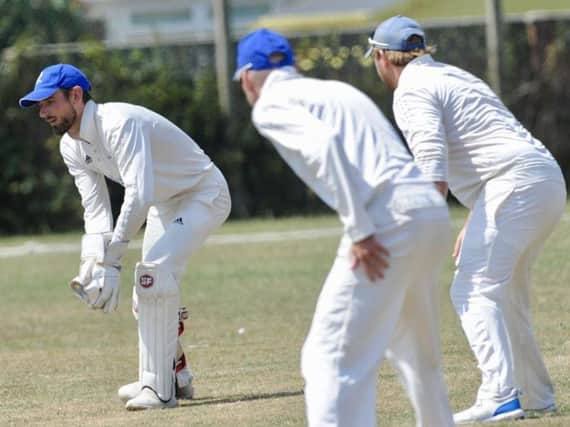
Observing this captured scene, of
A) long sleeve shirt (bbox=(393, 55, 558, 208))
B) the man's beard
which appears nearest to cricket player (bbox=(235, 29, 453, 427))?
long sleeve shirt (bbox=(393, 55, 558, 208))

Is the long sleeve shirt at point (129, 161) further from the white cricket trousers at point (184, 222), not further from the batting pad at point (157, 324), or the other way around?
the batting pad at point (157, 324)

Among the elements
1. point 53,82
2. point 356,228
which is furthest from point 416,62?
point 53,82

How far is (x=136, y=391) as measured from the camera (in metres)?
8.59

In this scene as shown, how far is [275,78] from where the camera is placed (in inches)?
251

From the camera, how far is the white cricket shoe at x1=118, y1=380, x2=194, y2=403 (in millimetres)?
8604

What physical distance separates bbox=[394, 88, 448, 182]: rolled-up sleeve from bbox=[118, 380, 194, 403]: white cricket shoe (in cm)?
225

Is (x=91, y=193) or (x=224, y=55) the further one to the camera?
(x=224, y=55)

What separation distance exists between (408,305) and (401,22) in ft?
5.85

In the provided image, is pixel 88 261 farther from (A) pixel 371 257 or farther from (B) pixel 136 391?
(A) pixel 371 257

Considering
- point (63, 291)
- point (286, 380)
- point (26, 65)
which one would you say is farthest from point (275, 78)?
point (26, 65)

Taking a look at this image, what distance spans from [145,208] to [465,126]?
181 cm

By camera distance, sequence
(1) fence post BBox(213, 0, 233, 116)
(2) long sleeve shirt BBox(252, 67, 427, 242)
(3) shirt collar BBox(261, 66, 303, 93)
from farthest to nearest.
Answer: (1) fence post BBox(213, 0, 233, 116) → (3) shirt collar BBox(261, 66, 303, 93) → (2) long sleeve shirt BBox(252, 67, 427, 242)

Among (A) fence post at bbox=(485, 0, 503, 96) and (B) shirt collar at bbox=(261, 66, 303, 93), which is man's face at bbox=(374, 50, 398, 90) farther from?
(A) fence post at bbox=(485, 0, 503, 96)

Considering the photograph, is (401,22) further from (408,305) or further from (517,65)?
(517,65)
